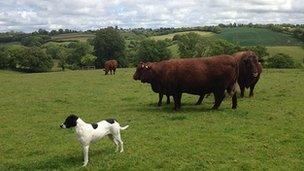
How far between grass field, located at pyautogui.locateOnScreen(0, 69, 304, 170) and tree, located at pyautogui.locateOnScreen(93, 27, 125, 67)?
66609 mm

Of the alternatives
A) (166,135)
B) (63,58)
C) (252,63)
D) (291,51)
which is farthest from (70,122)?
(63,58)

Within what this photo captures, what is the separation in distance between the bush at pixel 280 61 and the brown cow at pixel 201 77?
6095 centimetres

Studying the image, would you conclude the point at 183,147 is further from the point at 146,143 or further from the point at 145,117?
the point at 145,117

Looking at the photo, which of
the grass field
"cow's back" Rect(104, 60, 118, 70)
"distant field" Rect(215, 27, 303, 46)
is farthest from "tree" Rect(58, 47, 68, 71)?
the grass field

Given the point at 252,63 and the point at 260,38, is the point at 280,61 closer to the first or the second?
the point at 260,38

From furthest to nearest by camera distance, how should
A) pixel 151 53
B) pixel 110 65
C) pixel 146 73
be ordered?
pixel 151 53, pixel 110 65, pixel 146 73

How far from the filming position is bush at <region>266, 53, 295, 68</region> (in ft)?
261

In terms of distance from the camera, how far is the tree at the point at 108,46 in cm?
9444

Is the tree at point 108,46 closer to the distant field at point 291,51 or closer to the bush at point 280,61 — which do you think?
the bush at point 280,61

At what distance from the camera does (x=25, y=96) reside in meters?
32.5

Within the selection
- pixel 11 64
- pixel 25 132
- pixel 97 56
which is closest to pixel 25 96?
pixel 25 132

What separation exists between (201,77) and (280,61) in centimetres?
6314

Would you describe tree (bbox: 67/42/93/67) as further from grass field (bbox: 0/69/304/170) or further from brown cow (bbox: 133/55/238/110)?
brown cow (bbox: 133/55/238/110)

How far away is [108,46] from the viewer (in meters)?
94.4
